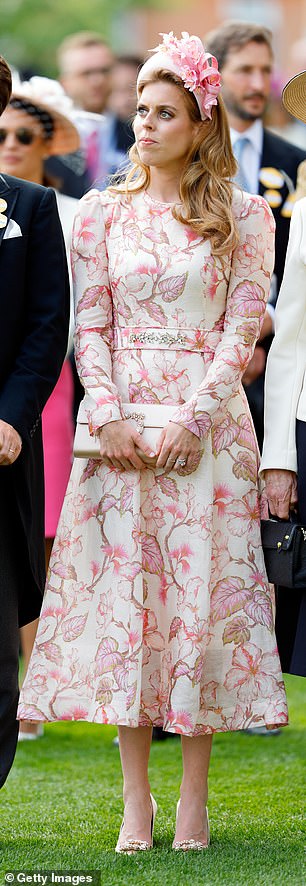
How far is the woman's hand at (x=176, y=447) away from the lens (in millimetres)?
4262

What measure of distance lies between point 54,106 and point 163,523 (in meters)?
2.77

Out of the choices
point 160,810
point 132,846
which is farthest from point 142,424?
point 160,810

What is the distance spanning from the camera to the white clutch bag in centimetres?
431

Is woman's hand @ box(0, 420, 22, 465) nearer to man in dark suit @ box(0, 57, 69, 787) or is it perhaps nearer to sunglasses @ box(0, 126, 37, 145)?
man in dark suit @ box(0, 57, 69, 787)

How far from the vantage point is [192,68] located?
4367mm

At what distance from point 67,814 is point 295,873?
1.02m

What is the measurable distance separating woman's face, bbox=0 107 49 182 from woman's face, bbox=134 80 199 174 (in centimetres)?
194

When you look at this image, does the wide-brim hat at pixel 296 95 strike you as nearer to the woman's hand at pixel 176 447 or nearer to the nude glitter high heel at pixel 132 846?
the woman's hand at pixel 176 447

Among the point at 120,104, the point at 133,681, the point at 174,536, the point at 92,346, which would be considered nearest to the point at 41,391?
the point at 92,346

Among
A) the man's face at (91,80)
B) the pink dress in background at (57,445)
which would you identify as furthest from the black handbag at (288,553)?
the man's face at (91,80)

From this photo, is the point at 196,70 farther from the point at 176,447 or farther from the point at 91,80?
the point at 91,80

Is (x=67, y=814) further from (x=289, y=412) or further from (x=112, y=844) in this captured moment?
(x=289, y=412)

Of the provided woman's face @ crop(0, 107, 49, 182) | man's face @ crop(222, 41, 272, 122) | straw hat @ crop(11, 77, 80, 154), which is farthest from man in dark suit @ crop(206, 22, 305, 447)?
woman's face @ crop(0, 107, 49, 182)

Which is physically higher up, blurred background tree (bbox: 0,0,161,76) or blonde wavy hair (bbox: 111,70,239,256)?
blurred background tree (bbox: 0,0,161,76)
